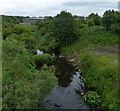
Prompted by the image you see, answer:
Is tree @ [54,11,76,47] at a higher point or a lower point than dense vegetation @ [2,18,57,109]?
higher

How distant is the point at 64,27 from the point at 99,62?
18819 mm

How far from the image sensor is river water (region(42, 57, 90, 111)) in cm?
2234

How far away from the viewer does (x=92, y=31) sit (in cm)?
5384

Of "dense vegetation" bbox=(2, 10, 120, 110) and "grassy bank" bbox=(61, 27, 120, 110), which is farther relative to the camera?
"grassy bank" bbox=(61, 27, 120, 110)

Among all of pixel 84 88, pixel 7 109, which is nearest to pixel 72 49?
pixel 84 88

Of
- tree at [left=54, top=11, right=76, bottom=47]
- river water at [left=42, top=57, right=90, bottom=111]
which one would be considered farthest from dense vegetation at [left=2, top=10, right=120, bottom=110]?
river water at [left=42, top=57, right=90, bottom=111]

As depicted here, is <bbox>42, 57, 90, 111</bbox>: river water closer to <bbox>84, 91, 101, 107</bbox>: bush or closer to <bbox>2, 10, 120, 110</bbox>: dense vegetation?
<bbox>84, 91, 101, 107</bbox>: bush

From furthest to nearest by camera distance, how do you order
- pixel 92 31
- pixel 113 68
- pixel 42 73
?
pixel 92 31 < pixel 113 68 < pixel 42 73

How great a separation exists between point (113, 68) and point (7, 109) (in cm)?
1795

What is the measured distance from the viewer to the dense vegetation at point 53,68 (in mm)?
15673

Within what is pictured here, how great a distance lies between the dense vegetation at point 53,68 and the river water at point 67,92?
4.53ft

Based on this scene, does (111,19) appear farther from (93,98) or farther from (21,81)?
(21,81)

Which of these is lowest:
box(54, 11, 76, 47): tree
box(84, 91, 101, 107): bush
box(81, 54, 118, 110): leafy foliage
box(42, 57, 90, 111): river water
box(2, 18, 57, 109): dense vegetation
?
box(42, 57, 90, 111): river water

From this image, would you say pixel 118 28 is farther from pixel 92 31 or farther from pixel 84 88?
pixel 84 88
